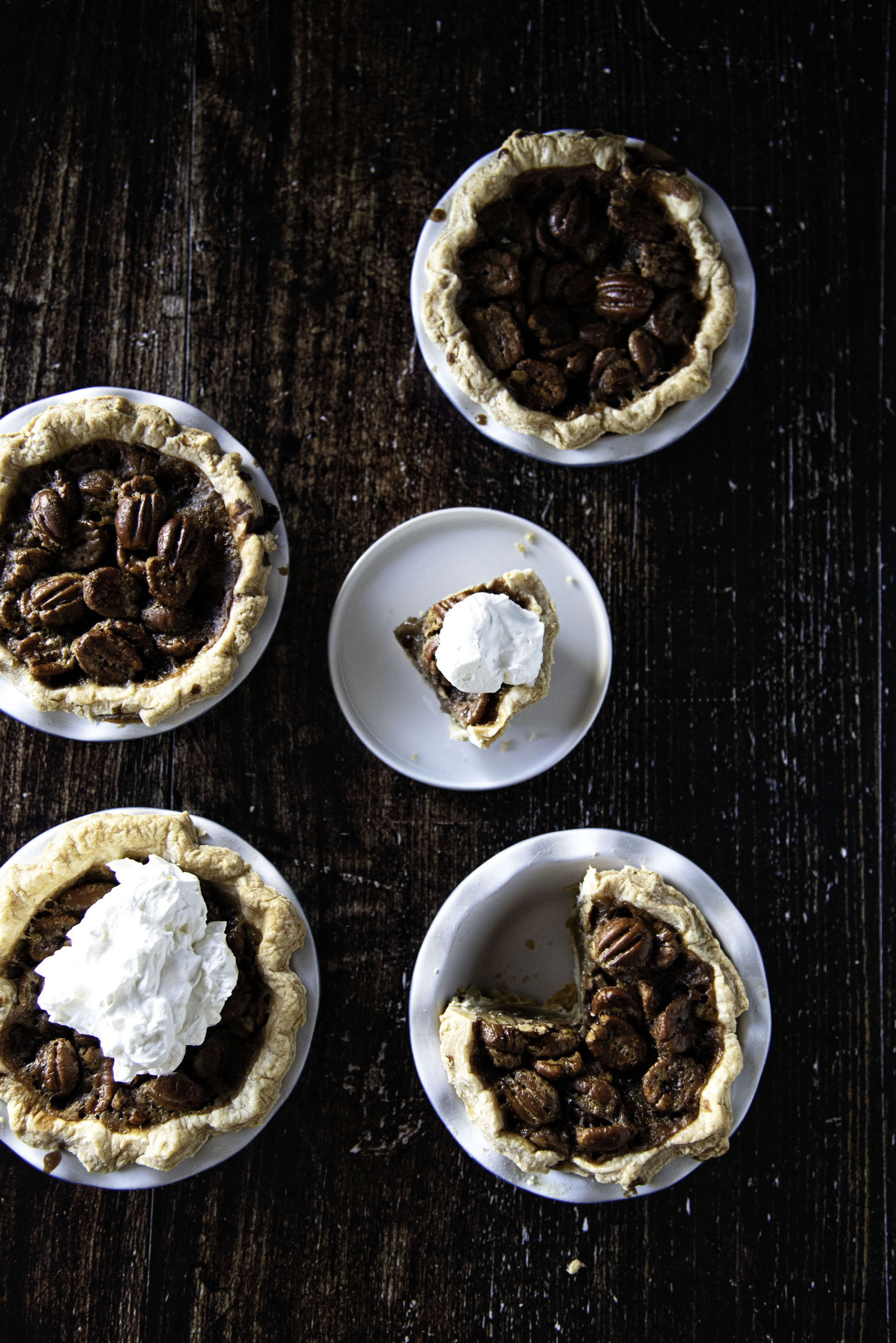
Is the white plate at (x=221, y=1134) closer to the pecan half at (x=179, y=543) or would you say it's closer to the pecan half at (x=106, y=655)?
the pecan half at (x=106, y=655)

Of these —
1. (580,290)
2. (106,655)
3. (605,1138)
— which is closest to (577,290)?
(580,290)

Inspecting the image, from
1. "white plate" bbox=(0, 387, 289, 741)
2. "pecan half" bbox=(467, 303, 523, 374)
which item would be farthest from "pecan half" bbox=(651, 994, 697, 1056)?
"pecan half" bbox=(467, 303, 523, 374)

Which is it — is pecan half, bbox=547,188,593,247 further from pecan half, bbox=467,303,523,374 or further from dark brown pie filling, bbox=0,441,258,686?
dark brown pie filling, bbox=0,441,258,686

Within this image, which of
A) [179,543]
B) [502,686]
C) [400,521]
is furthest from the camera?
[400,521]

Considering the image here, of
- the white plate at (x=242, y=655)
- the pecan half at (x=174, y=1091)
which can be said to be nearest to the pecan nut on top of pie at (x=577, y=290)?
the white plate at (x=242, y=655)

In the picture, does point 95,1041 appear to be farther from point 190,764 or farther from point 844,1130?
point 844,1130

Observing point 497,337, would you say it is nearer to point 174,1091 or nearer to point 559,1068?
point 559,1068
